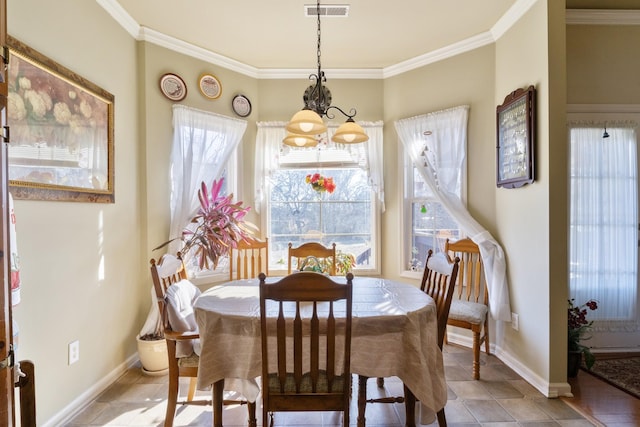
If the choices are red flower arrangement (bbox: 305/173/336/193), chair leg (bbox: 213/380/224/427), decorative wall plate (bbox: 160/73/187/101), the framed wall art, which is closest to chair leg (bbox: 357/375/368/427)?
chair leg (bbox: 213/380/224/427)

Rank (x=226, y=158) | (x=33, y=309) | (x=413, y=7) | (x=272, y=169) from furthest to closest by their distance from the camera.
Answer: (x=272, y=169) → (x=226, y=158) → (x=413, y=7) → (x=33, y=309)

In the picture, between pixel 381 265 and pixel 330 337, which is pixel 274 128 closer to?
pixel 381 265

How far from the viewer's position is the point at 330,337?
1.52m

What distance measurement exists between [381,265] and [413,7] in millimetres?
2462

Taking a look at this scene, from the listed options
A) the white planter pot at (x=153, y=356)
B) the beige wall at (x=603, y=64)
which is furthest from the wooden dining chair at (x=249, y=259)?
the beige wall at (x=603, y=64)

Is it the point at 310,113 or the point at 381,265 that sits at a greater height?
the point at 310,113

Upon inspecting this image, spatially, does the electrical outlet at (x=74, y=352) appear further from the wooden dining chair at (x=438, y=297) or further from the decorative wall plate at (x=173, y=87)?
the decorative wall plate at (x=173, y=87)

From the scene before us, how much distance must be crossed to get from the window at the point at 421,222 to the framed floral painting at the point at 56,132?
8.93 feet

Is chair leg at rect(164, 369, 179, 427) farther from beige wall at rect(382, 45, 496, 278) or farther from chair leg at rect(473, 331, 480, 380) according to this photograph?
beige wall at rect(382, 45, 496, 278)

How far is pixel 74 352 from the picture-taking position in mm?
2158

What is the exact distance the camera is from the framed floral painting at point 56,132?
5.69 feet

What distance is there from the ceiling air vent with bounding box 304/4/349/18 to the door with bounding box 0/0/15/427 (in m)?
2.09

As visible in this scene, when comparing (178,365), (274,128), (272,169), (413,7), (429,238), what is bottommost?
(178,365)

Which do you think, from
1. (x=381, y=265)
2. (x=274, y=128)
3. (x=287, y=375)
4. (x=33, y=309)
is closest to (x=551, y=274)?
(x=381, y=265)
